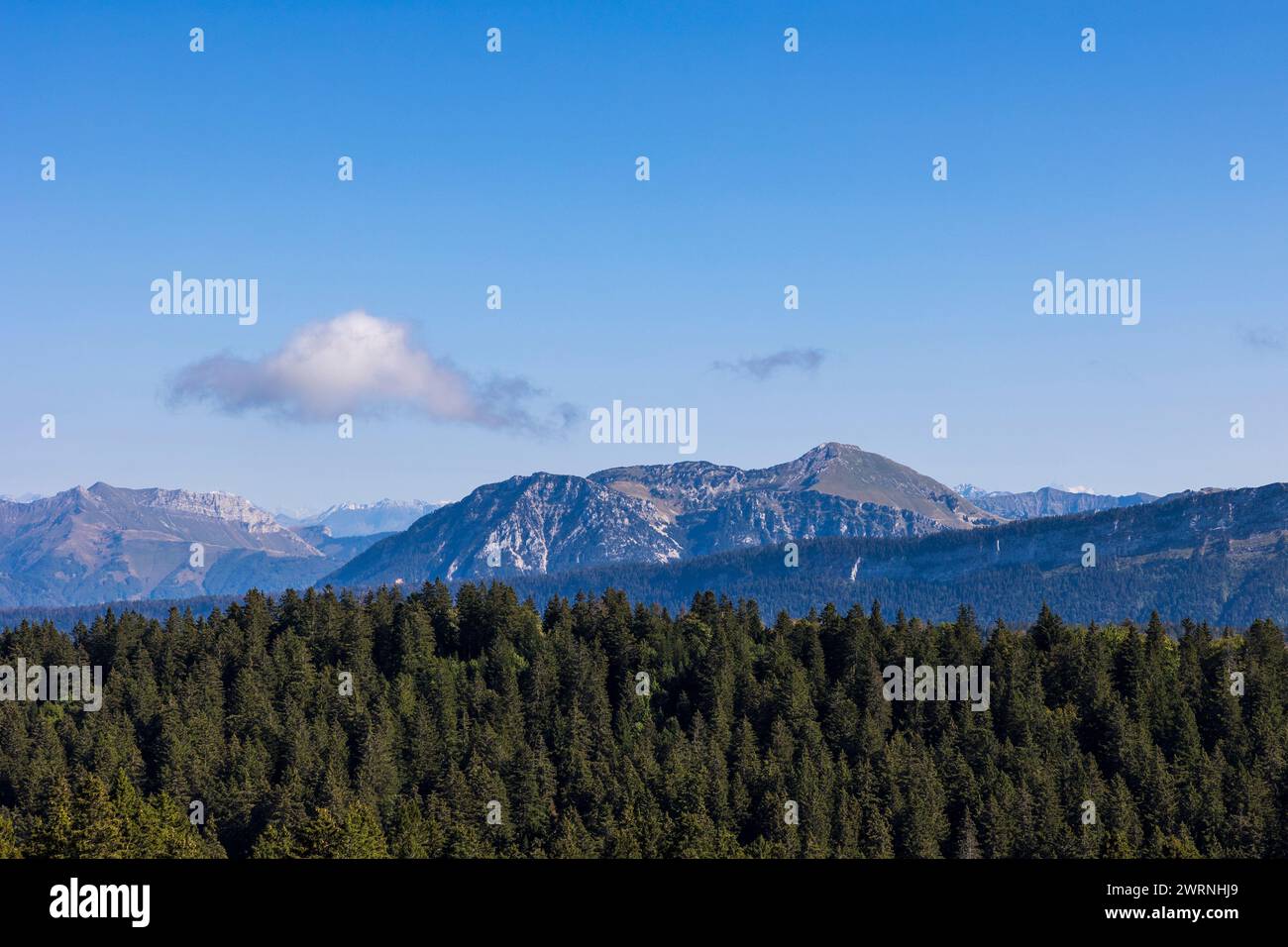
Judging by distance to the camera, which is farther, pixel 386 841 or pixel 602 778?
pixel 602 778

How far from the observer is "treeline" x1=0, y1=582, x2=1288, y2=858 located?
469ft

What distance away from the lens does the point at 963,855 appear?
14425cm

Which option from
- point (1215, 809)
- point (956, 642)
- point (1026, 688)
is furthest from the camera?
point (956, 642)

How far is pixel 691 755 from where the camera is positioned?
164000 mm

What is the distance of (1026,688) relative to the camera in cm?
18200

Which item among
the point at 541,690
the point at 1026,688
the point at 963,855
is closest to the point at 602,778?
the point at 541,690

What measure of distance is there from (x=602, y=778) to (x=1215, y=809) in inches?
2711

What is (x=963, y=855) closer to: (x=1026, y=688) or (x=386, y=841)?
(x=1026, y=688)

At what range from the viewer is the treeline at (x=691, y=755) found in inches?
5630
